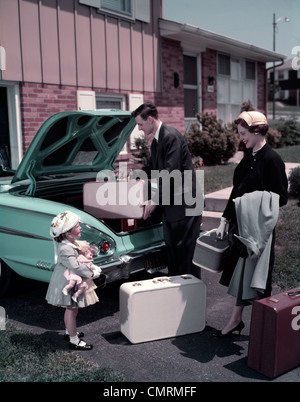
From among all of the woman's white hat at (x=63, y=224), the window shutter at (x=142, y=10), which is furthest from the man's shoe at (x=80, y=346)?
the window shutter at (x=142, y=10)

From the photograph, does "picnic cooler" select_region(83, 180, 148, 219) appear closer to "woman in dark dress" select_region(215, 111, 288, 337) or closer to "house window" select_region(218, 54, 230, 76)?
"woman in dark dress" select_region(215, 111, 288, 337)

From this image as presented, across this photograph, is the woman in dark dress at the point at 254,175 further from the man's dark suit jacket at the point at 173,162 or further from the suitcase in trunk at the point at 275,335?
the man's dark suit jacket at the point at 173,162

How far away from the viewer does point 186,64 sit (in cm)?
1303

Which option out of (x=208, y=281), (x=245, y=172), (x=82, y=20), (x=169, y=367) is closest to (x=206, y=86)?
(x=82, y=20)

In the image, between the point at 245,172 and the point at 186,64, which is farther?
the point at 186,64

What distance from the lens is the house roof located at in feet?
36.2

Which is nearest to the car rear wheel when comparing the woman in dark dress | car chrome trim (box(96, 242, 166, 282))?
car chrome trim (box(96, 242, 166, 282))

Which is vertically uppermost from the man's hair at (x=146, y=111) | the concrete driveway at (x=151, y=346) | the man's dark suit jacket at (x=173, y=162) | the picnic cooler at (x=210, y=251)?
the man's hair at (x=146, y=111)

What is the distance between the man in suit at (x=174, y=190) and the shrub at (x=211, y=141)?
8.27 metres

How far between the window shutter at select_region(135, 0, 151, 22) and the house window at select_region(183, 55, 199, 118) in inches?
95.7

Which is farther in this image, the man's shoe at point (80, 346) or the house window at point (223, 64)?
the house window at point (223, 64)

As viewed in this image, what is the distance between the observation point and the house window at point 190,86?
13134 mm
